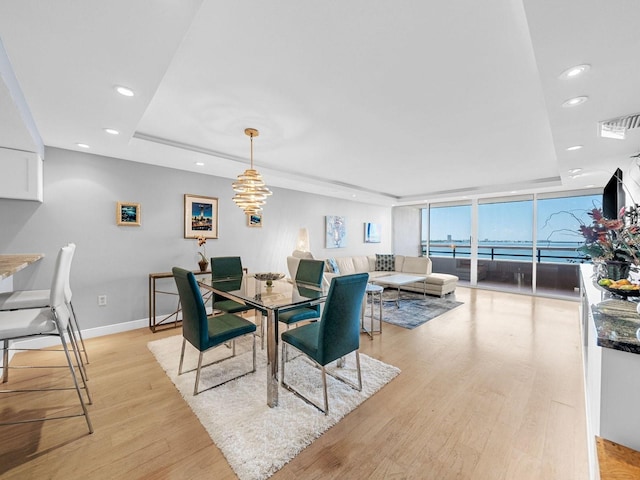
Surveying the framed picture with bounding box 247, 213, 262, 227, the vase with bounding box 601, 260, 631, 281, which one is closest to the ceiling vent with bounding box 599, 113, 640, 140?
the vase with bounding box 601, 260, 631, 281

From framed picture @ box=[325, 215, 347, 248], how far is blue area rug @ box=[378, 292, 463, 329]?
1.82 meters

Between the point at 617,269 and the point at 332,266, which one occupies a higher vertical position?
the point at 617,269

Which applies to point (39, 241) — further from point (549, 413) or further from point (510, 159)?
point (510, 159)

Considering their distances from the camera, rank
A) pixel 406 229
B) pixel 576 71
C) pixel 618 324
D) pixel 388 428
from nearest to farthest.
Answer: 1. pixel 618 324
2. pixel 576 71
3. pixel 388 428
4. pixel 406 229

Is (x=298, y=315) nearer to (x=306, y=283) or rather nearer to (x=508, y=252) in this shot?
(x=306, y=283)

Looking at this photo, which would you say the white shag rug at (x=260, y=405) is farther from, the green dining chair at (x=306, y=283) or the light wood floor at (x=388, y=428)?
the green dining chair at (x=306, y=283)

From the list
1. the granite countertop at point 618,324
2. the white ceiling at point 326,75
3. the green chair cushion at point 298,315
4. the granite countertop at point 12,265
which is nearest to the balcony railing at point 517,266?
the white ceiling at point 326,75

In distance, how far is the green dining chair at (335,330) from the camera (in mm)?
1885

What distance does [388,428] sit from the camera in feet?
5.99

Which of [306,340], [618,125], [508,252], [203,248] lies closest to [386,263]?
[508,252]

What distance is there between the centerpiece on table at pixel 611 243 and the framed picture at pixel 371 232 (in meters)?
5.28

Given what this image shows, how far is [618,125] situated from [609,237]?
94cm

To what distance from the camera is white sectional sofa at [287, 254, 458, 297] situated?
222 inches

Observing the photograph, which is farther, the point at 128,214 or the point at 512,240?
the point at 512,240
